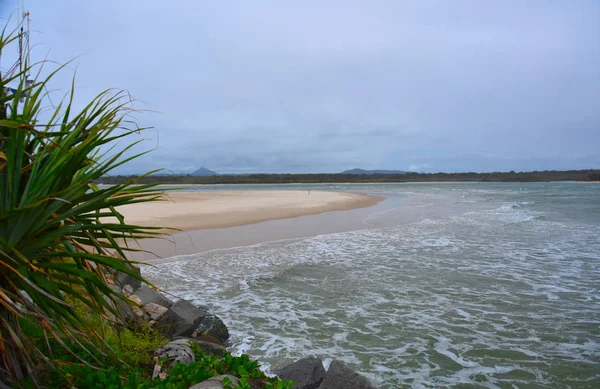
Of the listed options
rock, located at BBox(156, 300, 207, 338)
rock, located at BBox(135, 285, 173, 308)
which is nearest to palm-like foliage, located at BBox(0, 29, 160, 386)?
rock, located at BBox(156, 300, 207, 338)

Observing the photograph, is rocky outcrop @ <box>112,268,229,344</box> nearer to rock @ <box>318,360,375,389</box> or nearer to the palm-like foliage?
rock @ <box>318,360,375,389</box>

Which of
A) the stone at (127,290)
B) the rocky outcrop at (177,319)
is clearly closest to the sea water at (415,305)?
the rocky outcrop at (177,319)

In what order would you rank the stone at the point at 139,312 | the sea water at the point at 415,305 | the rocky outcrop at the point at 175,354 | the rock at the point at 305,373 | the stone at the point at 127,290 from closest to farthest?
the rocky outcrop at the point at 175,354 → the rock at the point at 305,373 → the stone at the point at 139,312 → the sea water at the point at 415,305 → the stone at the point at 127,290

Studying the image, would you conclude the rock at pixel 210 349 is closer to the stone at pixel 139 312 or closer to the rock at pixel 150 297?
the stone at pixel 139 312

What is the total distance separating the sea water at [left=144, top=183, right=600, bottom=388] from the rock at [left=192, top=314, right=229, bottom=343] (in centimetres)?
23

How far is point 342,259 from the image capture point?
11453 millimetres

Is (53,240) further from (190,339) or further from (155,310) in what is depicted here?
(155,310)

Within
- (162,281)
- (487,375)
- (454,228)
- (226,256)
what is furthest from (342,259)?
(454,228)

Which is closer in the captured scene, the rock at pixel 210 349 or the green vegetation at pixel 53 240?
the green vegetation at pixel 53 240

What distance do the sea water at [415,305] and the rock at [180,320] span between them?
708 mm

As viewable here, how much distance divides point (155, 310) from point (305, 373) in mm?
2655

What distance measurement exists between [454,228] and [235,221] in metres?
10.5

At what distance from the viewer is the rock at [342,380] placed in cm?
420

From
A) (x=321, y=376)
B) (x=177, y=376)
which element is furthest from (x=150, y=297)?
(x=177, y=376)
